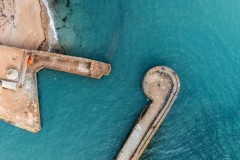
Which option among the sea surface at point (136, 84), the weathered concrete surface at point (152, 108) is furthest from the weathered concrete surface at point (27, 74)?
the weathered concrete surface at point (152, 108)

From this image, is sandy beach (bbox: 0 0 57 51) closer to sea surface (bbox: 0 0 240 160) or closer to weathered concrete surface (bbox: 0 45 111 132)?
weathered concrete surface (bbox: 0 45 111 132)

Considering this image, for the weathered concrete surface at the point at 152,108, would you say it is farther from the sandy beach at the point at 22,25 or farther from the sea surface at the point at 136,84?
the sandy beach at the point at 22,25

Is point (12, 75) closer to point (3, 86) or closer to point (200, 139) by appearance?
point (3, 86)

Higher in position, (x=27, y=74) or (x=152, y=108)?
(x=152, y=108)

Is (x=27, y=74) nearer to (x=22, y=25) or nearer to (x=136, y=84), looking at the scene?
(x=22, y=25)

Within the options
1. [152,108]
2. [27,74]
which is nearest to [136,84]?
[152,108]
